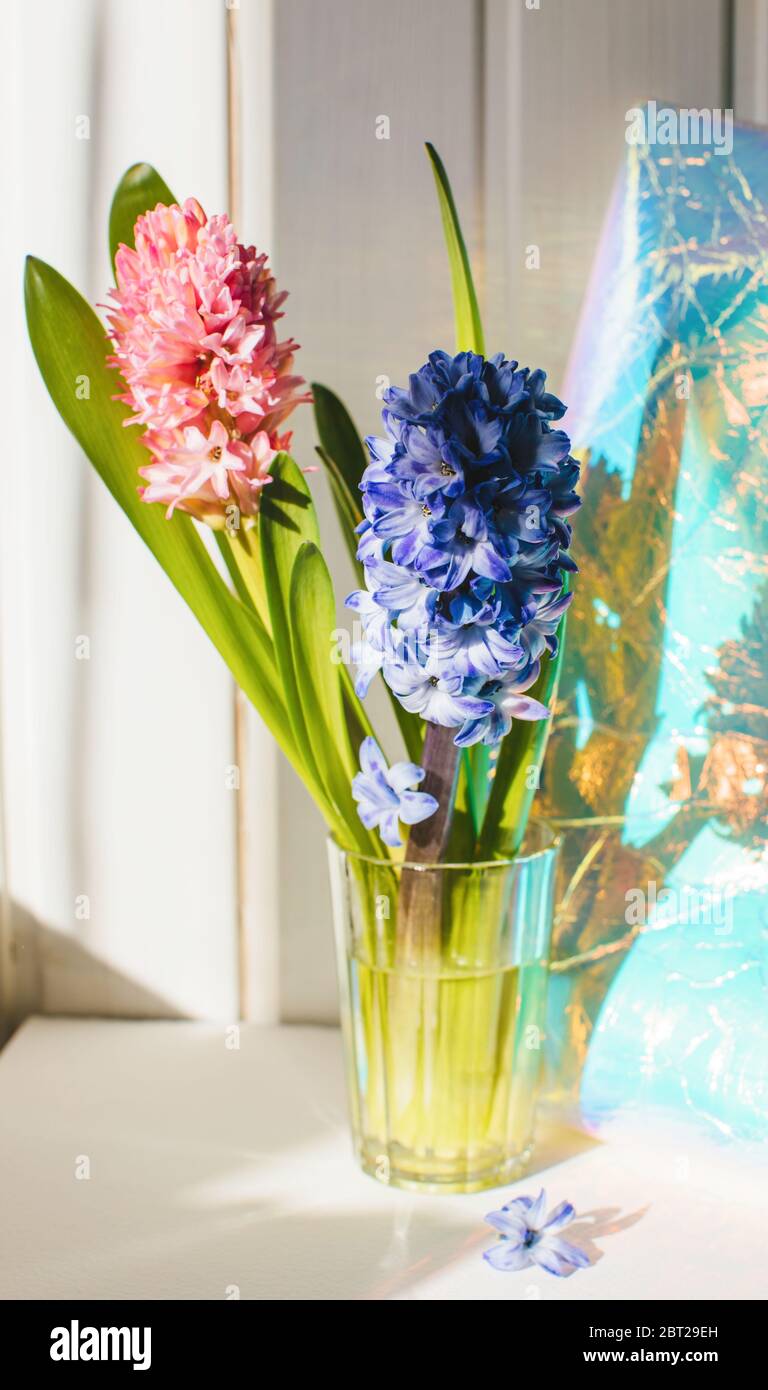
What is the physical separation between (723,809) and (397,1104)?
0.21 m

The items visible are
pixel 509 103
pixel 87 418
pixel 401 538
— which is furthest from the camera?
pixel 509 103

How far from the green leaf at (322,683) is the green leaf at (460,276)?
123mm

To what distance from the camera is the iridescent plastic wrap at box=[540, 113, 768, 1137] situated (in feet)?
2.23

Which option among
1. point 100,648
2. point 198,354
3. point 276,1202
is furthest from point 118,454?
point 276,1202

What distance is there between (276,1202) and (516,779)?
0.22 m

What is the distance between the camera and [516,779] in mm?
612

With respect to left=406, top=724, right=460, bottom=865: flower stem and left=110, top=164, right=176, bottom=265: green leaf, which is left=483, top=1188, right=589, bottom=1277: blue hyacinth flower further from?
left=110, top=164, right=176, bottom=265: green leaf

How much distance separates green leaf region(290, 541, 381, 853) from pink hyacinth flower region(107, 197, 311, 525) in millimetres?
44

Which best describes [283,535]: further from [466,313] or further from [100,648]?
[100,648]

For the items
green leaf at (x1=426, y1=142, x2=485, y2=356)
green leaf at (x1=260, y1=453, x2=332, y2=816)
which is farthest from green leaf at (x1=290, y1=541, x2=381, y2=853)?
green leaf at (x1=426, y1=142, x2=485, y2=356)

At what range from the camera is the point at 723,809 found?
0.69 meters

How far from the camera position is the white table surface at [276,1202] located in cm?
57

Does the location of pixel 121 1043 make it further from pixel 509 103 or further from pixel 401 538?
pixel 509 103

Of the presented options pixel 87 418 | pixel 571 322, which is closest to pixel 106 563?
pixel 87 418
